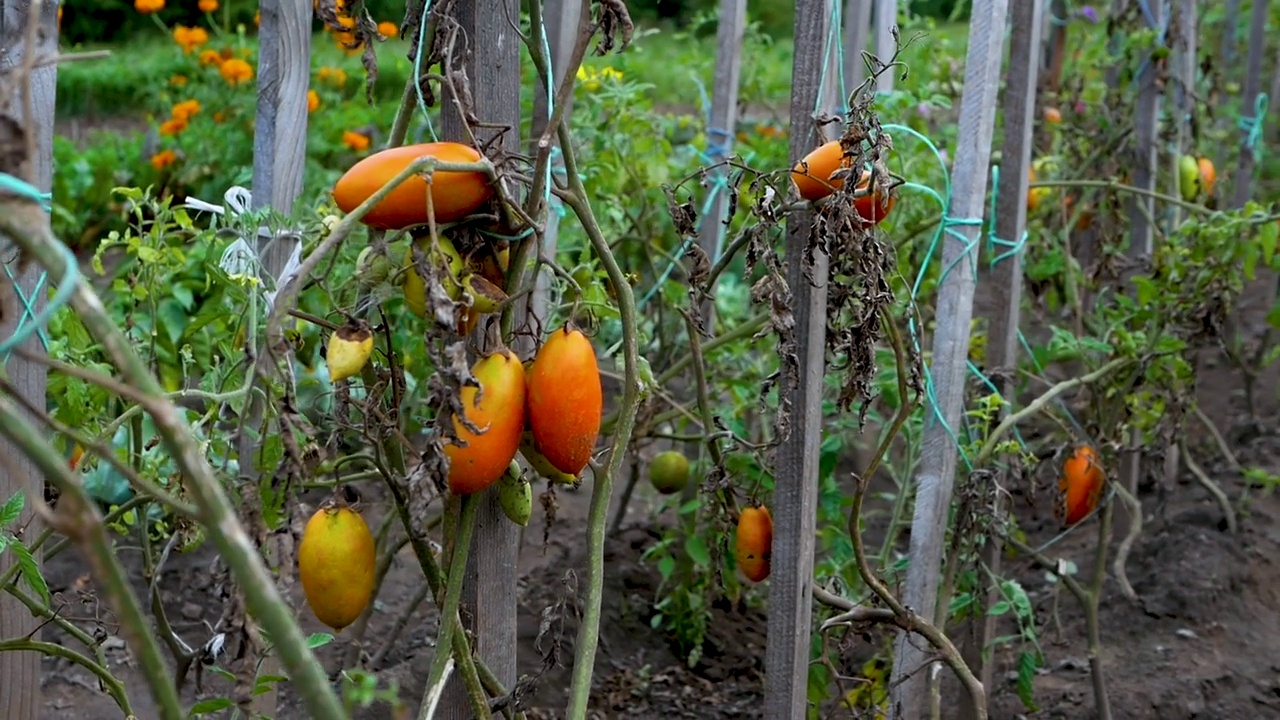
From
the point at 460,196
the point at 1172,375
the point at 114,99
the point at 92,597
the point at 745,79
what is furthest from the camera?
the point at 114,99

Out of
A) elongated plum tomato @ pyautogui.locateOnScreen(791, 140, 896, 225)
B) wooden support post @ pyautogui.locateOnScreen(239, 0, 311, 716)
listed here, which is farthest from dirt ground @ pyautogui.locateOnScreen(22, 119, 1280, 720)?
elongated plum tomato @ pyautogui.locateOnScreen(791, 140, 896, 225)

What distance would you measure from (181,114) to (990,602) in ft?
12.9

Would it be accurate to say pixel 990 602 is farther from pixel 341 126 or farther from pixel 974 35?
pixel 341 126

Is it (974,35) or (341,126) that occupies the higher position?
(974,35)

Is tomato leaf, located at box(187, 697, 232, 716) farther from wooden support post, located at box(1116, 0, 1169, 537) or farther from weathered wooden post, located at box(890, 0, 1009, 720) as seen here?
wooden support post, located at box(1116, 0, 1169, 537)

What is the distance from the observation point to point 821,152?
5.09 ft

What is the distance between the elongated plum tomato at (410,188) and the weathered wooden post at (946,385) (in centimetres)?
104

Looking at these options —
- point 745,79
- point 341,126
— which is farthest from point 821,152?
point 341,126

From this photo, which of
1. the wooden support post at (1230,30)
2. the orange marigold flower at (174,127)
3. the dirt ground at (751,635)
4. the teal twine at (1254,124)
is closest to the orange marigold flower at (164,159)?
the orange marigold flower at (174,127)

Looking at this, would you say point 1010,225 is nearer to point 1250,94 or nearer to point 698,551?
point 698,551

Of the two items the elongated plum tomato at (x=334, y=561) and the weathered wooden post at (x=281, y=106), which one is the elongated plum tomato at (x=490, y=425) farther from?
the weathered wooden post at (x=281, y=106)

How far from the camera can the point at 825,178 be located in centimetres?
155

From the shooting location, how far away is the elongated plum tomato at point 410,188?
1.15m

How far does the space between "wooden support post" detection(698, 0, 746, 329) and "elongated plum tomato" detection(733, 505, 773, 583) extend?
1.26 metres
